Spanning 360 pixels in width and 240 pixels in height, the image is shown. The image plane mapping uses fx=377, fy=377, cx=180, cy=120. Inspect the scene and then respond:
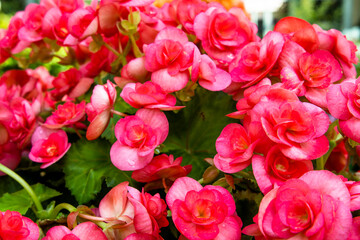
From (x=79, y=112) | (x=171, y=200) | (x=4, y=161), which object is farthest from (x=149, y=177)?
(x=4, y=161)

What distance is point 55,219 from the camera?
0.50m

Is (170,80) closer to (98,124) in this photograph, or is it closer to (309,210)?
(98,124)

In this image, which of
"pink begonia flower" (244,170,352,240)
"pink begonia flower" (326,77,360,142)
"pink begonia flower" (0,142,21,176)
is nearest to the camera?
"pink begonia flower" (244,170,352,240)

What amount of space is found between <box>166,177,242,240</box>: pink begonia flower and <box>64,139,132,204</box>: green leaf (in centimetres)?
20

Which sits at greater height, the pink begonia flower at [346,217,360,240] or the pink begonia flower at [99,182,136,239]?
the pink begonia flower at [346,217,360,240]

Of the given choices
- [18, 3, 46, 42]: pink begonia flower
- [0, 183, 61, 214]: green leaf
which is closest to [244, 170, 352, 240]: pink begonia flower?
[0, 183, 61, 214]: green leaf

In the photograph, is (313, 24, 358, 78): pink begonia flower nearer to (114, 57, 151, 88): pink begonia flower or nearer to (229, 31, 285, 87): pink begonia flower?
(229, 31, 285, 87): pink begonia flower

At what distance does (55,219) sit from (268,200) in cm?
29

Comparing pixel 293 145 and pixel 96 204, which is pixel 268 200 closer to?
pixel 293 145

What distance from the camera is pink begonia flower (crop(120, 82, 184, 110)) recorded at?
19.5 inches

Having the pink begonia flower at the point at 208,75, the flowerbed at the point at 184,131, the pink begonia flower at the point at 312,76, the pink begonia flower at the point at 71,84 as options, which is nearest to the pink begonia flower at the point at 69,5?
the flowerbed at the point at 184,131

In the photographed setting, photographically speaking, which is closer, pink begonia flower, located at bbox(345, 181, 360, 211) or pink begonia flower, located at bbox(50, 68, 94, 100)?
pink begonia flower, located at bbox(345, 181, 360, 211)

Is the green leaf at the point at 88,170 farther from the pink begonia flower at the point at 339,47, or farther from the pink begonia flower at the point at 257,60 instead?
the pink begonia flower at the point at 339,47

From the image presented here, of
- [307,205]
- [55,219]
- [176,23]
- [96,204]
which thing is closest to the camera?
[307,205]
